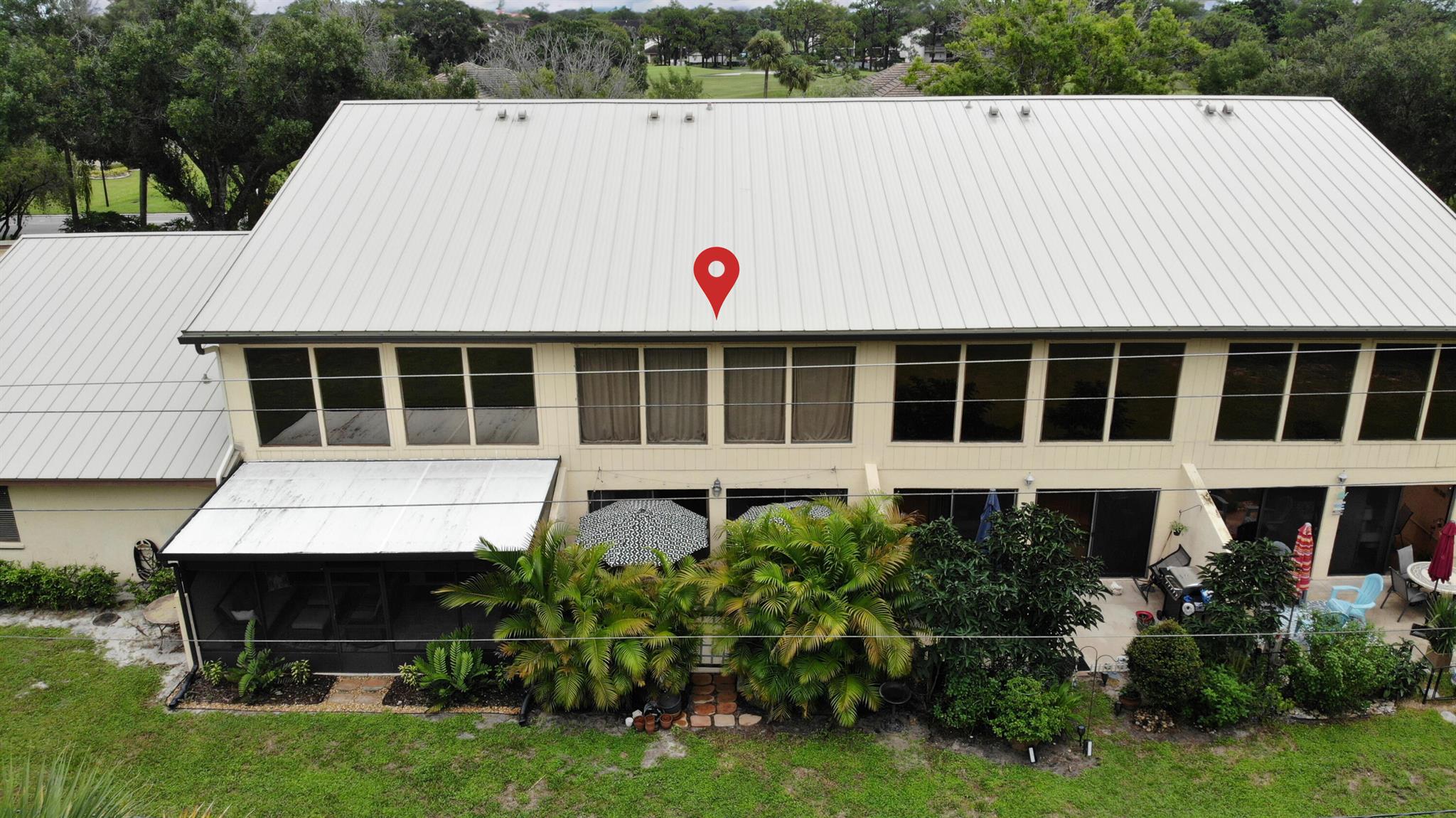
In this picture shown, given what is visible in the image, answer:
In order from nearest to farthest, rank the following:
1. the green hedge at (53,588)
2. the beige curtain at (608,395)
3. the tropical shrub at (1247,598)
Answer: the tropical shrub at (1247,598) → the beige curtain at (608,395) → the green hedge at (53,588)

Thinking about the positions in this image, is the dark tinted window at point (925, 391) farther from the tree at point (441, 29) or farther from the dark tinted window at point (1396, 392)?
the tree at point (441, 29)

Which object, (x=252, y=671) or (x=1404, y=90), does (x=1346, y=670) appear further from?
(x=1404, y=90)

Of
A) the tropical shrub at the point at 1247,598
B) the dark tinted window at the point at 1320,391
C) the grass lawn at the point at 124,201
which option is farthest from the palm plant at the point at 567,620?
the grass lawn at the point at 124,201

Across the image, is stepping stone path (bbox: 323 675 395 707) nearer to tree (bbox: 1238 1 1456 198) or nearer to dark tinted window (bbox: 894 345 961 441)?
dark tinted window (bbox: 894 345 961 441)

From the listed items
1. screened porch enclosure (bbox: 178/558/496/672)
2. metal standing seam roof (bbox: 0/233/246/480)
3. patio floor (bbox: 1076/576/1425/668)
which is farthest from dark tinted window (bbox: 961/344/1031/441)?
metal standing seam roof (bbox: 0/233/246/480)

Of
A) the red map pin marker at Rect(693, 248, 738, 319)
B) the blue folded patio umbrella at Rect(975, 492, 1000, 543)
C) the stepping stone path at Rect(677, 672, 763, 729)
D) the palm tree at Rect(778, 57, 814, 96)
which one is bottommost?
the stepping stone path at Rect(677, 672, 763, 729)

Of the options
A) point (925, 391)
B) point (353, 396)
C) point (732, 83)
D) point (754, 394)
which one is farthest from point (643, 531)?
point (732, 83)

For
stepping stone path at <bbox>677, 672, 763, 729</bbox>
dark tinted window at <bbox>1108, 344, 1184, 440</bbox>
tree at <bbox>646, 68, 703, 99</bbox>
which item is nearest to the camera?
stepping stone path at <bbox>677, 672, 763, 729</bbox>
